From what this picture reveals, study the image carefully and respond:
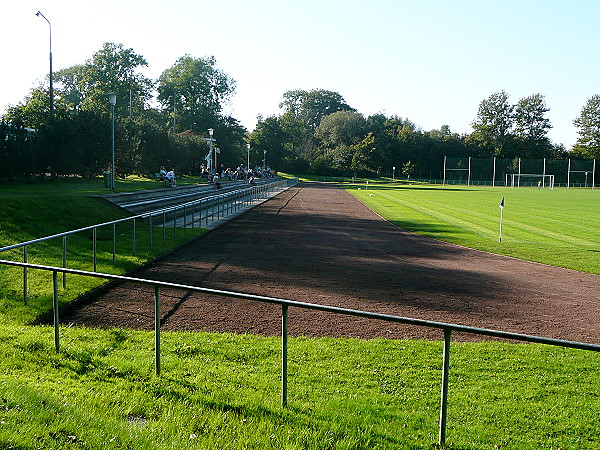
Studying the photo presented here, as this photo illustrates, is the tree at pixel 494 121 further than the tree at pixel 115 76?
Yes

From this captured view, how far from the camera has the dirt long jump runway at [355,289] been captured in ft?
28.0

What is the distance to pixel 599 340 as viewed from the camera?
816 centimetres

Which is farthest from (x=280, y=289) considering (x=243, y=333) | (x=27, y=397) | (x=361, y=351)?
(x=27, y=397)

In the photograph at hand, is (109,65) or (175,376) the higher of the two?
(109,65)

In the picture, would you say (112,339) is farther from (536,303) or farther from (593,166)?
(593,166)

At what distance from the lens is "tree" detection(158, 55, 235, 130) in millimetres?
100688

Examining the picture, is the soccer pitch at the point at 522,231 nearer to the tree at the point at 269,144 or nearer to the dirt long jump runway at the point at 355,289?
the dirt long jump runway at the point at 355,289

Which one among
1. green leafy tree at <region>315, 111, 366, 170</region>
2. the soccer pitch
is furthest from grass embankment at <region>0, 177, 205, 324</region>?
green leafy tree at <region>315, 111, 366, 170</region>

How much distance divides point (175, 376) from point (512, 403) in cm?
339

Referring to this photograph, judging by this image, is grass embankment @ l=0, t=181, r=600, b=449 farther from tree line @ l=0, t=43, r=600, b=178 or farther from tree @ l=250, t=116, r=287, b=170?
tree @ l=250, t=116, r=287, b=170

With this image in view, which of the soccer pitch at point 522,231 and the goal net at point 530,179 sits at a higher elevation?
the goal net at point 530,179

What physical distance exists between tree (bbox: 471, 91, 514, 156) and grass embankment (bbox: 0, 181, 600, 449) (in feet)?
379

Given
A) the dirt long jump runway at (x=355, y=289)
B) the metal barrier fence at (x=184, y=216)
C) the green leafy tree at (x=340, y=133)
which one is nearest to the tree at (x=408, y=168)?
the green leafy tree at (x=340, y=133)

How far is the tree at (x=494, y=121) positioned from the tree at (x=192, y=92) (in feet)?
177
